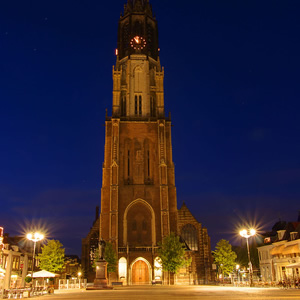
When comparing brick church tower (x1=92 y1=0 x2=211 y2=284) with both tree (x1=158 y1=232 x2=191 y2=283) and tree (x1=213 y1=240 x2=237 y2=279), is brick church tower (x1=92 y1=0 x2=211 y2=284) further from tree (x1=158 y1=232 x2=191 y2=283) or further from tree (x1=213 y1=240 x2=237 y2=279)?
tree (x1=213 y1=240 x2=237 y2=279)

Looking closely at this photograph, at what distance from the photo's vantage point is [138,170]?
61.6 metres

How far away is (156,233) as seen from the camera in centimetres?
5697

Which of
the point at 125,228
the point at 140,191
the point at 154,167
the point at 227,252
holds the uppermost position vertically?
the point at 154,167

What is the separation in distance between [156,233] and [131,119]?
2185 centimetres

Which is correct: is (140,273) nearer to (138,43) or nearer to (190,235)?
(190,235)

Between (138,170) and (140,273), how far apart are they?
17.3 metres

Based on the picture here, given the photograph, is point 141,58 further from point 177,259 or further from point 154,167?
point 177,259

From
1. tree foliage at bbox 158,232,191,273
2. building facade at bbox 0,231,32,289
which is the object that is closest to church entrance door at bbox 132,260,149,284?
tree foliage at bbox 158,232,191,273

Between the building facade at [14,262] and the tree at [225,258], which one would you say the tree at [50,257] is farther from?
the tree at [225,258]

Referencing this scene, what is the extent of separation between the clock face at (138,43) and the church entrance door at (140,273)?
1739 inches

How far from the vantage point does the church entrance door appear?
54.8 meters

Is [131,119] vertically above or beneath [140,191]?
above

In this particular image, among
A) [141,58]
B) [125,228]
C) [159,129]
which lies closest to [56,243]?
[125,228]

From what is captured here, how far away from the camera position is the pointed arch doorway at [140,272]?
54750mm
